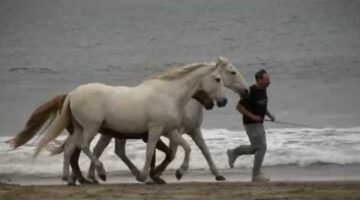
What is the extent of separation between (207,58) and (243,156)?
99.6ft

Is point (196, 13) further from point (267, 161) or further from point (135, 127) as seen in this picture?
point (135, 127)

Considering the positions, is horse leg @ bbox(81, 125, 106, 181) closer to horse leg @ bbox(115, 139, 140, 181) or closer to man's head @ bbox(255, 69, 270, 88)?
horse leg @ bbox(115, 139, 140, 181)

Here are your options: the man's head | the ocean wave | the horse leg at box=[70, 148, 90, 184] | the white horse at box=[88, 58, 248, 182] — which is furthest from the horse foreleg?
the ocean wave

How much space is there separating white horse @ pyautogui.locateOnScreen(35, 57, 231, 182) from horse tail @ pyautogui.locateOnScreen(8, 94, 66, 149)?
47 centimetres

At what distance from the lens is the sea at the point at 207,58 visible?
18.8 metres

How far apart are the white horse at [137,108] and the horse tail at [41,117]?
1.55 ft

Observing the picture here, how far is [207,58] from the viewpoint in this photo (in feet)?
156

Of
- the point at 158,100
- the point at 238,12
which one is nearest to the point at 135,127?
the point at 158,100

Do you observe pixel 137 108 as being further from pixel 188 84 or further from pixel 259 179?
pixel 259 179

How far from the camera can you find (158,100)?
1231 centimetres

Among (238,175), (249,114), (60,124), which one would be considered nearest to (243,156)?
(238,175)

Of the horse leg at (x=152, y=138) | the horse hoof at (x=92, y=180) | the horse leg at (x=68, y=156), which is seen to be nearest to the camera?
the horse leg at (x=152, y=138)

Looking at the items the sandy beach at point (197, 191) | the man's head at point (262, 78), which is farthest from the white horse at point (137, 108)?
the man's head at point (262, 78)

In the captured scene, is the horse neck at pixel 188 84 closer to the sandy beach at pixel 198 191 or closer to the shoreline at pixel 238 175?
the sandy beach at pixel 198 191
